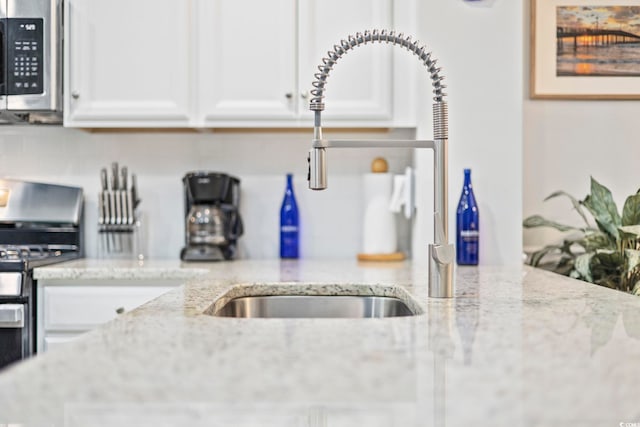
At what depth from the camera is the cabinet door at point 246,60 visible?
2.51 m

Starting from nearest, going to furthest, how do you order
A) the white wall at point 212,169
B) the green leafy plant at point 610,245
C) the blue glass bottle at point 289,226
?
the green leafy plant at point 610,245 → the blue glass bottle at point 289,226 → the white wall at point 212,169

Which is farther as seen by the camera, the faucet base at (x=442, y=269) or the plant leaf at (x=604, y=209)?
the plant leaf at (x=604, y=209)

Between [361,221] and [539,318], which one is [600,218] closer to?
[361,221]

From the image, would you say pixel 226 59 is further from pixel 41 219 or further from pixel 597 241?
pixel 597 241

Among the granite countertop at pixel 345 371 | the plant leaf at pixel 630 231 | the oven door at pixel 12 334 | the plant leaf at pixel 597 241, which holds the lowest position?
the oven door at pixel 12 334

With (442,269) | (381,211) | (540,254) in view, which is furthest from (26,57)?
(540,254)

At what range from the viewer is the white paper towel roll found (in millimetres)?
2676

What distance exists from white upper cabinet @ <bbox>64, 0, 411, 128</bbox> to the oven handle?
74cm

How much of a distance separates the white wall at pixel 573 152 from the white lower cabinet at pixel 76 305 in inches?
59.9

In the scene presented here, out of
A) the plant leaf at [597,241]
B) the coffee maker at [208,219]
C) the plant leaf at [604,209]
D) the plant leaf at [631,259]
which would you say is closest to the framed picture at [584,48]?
the plant leaf at [604,209]

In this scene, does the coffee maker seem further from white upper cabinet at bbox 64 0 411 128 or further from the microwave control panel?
the microwave control panel

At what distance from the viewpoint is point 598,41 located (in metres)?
2.74

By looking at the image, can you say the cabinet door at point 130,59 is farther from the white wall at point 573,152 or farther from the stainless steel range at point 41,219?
the white wall at point 573,152

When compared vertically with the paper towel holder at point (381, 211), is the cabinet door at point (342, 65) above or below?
above
